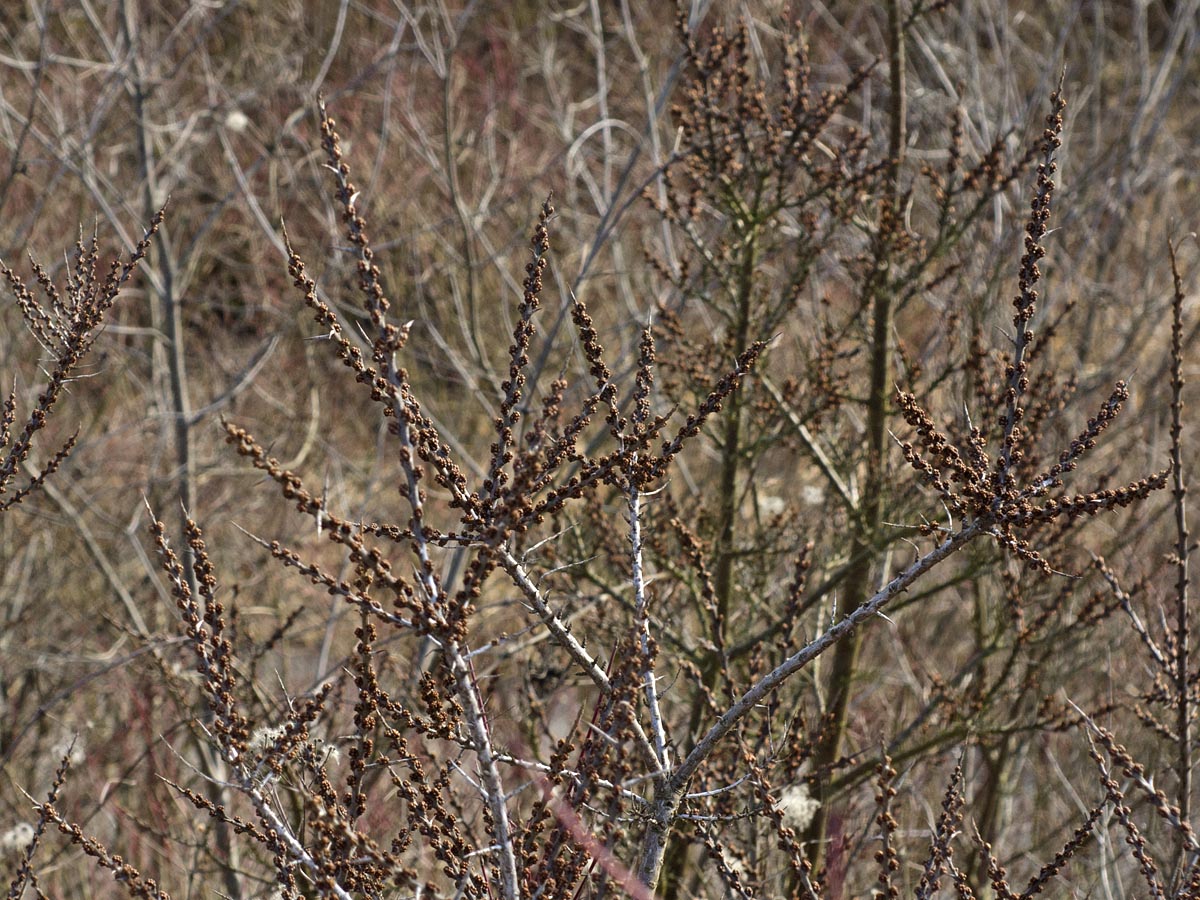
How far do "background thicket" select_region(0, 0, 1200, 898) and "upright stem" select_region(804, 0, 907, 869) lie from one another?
32 mm

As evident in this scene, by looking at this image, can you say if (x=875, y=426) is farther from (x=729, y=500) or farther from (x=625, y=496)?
(x=625, y=496)

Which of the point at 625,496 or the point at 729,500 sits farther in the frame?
the point at 729,500

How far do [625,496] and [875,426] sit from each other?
2.84 metres

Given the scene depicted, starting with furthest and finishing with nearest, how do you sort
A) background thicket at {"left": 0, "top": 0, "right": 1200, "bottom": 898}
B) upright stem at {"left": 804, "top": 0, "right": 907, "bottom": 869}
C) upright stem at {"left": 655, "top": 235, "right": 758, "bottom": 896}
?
1. upright stem at {"left": 804, "top": 0, "right": 907, "bottom": 869}
2. upright stem at {"left": 655, "top": 235, "right": 758, "bottom": 896}
3. background thicket at {"left": 0, "top": 0, "right": 1200, "bottom": 898}

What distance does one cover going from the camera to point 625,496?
106 inches

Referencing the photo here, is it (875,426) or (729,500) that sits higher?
(875,426)

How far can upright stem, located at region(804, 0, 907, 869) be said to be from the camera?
16.6ft

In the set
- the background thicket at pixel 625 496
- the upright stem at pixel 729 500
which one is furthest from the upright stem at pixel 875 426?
the upright stem at pixel 729 500

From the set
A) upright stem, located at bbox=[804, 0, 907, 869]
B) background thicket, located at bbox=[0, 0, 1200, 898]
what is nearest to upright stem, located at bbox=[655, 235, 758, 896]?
background thicket, located at bbox=[0, 0, 1200, 898]

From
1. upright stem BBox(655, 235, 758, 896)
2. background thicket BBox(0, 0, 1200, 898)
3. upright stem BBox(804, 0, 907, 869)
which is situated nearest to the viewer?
background thicket BBox(0, 0, 1200, 898)

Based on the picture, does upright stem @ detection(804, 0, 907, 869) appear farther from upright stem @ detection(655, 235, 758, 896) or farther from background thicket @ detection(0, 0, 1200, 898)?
upright stem @ detection(655, 235, 758, 896)

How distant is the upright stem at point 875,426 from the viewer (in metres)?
5.05

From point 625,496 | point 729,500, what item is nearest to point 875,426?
point 729,500

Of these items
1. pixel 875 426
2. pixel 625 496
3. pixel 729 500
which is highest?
pixel 875 426
